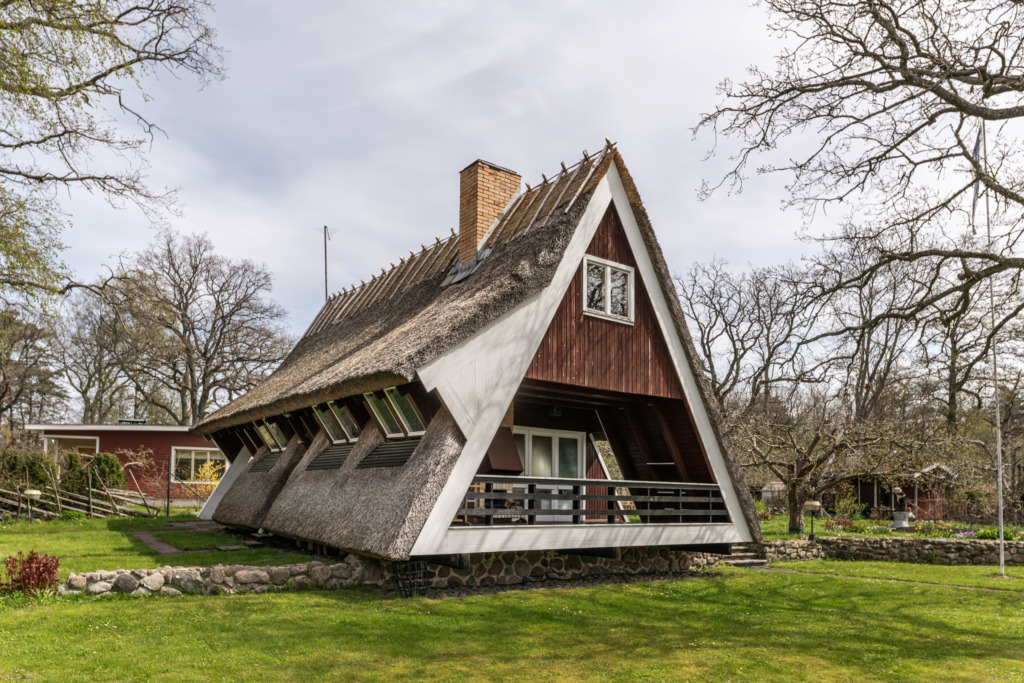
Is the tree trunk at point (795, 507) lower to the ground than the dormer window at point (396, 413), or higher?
lower

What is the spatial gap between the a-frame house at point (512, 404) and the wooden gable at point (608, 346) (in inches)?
1.3

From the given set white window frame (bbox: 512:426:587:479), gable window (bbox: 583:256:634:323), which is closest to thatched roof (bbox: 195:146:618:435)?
gable window (bbox: 583:256:634:323)

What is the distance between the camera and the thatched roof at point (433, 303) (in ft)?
38.7

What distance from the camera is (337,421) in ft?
49.3

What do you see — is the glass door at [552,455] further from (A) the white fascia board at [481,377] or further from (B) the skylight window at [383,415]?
(A) the white fascia board at [481,377]

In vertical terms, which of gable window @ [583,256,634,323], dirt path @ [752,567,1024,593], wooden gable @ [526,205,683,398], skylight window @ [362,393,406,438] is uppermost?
gable window @ [583,256,634,323]

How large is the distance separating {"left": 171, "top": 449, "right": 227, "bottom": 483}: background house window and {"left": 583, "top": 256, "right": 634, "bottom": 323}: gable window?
25579mm

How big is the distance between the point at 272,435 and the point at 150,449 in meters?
17.7

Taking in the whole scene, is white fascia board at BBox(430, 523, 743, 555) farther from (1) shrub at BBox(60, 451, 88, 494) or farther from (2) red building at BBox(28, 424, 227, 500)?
(2) red building at BBox(28, 424, 227, 500)

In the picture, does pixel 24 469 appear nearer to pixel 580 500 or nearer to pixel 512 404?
pixel 512 404

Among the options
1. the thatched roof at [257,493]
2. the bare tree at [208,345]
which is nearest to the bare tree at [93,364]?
the bare tree at [208,345]

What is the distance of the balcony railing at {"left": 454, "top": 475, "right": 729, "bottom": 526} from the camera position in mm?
11977

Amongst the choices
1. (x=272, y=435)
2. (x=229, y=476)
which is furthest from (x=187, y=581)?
(x=229, y=476)

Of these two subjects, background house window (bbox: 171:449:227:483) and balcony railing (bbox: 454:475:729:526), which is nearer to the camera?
balcony railing (bbox: 454:475:729:526)
